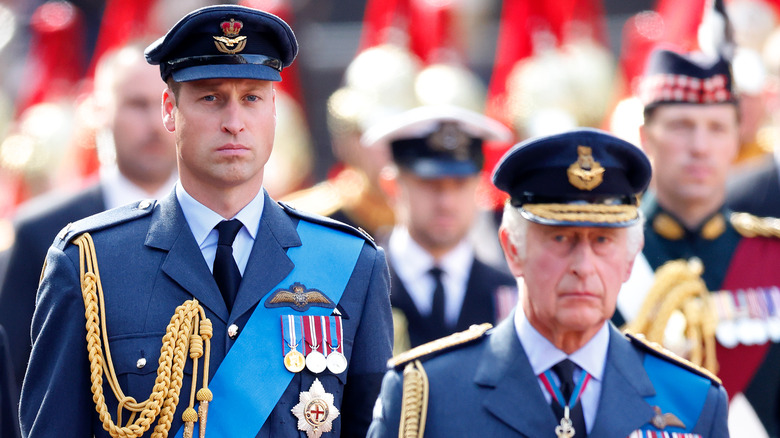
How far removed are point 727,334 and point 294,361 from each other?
247 centimetres

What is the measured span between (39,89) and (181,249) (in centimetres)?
809

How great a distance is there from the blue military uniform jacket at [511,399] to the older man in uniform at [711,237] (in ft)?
6.48

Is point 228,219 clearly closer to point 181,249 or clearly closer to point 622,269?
point 181,249

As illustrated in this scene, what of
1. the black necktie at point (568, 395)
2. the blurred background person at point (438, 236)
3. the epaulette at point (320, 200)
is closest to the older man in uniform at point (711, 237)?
the blurred background person at point (438, 236)

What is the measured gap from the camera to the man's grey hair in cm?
415

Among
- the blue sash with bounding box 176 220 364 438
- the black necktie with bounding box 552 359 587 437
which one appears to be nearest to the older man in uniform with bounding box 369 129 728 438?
the black necktie with bounding box 552 359 587 437

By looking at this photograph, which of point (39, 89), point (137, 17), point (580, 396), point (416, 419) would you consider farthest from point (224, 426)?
point (39, 89)

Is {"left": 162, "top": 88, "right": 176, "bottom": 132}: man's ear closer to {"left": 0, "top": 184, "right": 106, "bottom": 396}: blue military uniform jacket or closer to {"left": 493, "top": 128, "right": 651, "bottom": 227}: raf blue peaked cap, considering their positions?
{"left": 493, "top": 128, "right": 651, "bottom": 227}: raf blue peaked cap

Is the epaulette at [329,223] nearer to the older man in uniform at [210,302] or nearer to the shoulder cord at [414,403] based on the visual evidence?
the older man in uniform at [210,302]

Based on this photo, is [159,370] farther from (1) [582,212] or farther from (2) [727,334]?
(2) [727,334]

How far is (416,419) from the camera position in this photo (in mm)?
3945

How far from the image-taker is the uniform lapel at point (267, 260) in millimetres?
4227

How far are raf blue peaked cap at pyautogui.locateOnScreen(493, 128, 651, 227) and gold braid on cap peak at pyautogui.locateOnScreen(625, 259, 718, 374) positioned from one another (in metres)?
1.85

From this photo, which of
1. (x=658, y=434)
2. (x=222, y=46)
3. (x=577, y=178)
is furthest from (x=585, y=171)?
(x=222, y=46)
